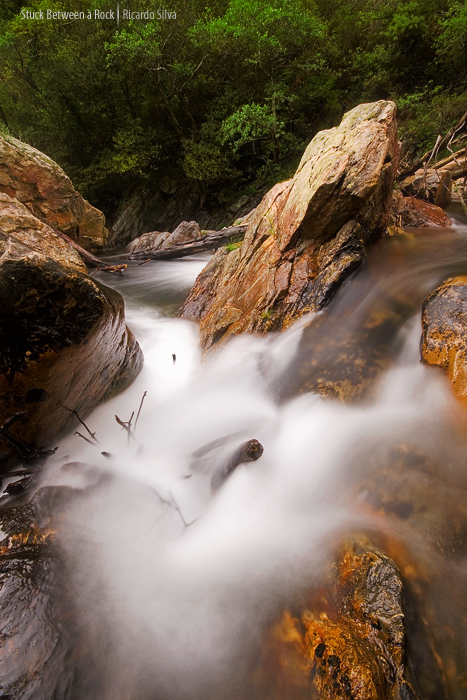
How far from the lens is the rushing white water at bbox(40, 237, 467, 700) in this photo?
170 centimetres

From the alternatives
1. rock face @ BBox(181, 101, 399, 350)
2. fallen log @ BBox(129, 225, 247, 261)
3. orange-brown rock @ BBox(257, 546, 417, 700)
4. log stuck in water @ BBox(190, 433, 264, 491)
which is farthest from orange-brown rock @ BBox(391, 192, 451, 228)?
orange-brown rock @ BBox(257, 546, 417, 700)

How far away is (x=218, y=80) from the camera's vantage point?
14.1 meters

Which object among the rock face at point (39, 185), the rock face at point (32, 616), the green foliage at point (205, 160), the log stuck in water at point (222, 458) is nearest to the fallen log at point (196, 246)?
the rock face at point (39, 185)

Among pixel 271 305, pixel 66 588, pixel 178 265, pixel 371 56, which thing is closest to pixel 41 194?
pixel 178 265

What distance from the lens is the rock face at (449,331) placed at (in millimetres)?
2721

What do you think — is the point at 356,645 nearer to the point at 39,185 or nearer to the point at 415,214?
the point at 415,214

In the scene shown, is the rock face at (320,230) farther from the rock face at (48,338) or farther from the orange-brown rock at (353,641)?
the orange-brown rock at (353,641)

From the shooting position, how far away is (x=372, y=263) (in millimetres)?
4508

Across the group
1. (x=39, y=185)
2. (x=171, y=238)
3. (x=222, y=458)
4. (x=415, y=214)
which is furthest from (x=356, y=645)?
(x=171, y=238)

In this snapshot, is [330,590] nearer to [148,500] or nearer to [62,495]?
[148,500]

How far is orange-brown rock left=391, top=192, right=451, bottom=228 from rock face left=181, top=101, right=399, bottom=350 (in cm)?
127

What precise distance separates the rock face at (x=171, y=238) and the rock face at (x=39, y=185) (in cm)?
257

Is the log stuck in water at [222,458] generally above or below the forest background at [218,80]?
below

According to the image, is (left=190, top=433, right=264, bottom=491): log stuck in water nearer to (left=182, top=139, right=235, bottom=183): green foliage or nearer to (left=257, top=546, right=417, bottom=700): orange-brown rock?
(left=257, top=546, right=417, bottom=700): orange-brown rock
